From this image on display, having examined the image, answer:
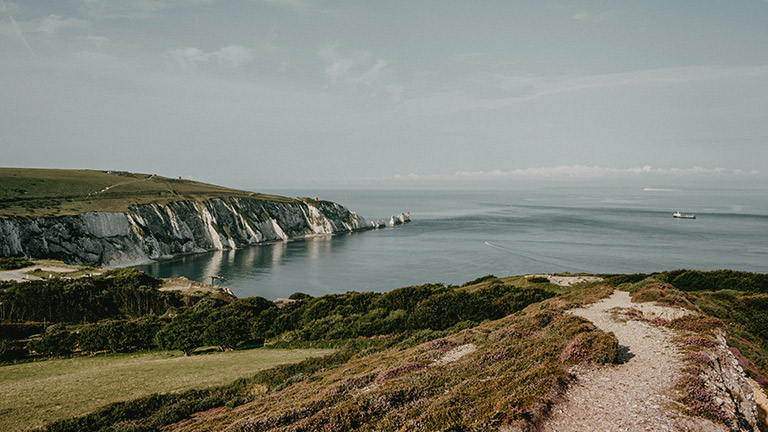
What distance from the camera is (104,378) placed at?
20484 mm

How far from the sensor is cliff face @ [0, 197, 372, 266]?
296ft

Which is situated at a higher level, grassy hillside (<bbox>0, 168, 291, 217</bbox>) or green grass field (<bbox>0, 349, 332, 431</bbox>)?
grassy hillside (<bbox>0, 168, 291, 217</bbox>)

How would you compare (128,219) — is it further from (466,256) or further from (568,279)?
(568,279)

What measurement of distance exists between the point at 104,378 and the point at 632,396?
24.9m

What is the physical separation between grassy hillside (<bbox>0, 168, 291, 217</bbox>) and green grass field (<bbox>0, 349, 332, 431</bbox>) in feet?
323

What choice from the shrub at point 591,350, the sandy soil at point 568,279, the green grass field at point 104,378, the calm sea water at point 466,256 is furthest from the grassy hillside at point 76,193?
the shrub at point 591,350

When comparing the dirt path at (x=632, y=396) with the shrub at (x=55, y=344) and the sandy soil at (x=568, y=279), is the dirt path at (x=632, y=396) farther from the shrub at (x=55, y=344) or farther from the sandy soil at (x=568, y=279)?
the shrub at (x=55, y=344)

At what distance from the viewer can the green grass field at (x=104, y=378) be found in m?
15.9

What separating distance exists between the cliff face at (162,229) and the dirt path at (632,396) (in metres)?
115

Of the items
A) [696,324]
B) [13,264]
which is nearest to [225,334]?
[696,324]

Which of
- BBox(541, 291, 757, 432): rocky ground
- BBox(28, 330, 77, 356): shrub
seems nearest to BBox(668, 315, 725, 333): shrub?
BBox(541, 291, 757, 432): rocky ground

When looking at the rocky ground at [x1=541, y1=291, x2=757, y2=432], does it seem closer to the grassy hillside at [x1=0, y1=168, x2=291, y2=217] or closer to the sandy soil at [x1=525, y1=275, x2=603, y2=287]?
the sandy soil at [x1=525, y1=275, x2=603, y2=287]

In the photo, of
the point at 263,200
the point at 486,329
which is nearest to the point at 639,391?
the point at 486,329

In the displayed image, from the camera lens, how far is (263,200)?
15212cm
